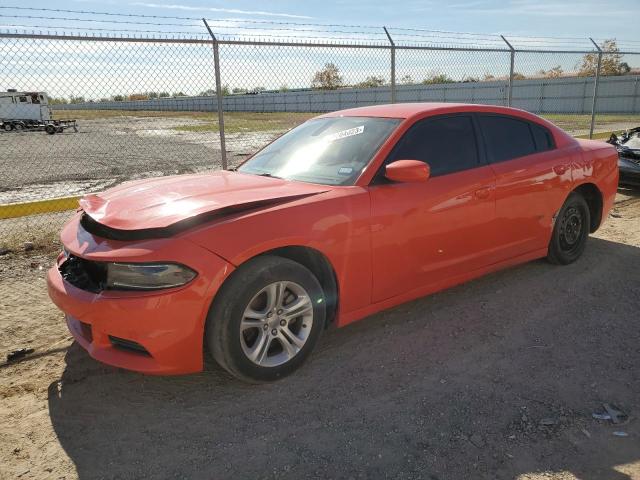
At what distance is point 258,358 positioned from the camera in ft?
9.98

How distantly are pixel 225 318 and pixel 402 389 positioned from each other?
112 centimetres

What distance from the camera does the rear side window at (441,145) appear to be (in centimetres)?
373

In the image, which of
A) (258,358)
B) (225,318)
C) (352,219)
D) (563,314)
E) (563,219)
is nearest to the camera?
(225,318)

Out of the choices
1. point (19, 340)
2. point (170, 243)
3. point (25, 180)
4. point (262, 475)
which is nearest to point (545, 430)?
point (262, 475)

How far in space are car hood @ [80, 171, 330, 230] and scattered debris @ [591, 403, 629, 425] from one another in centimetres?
201

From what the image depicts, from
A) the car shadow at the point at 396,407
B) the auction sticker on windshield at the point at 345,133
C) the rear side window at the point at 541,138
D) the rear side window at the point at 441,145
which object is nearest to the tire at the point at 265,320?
the car shadow at the point at 396,407

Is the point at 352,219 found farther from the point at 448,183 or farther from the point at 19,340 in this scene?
the point at 19,340

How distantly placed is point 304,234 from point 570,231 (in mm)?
3202

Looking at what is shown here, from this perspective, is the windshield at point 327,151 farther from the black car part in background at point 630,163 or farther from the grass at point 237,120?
the grass at point 237,120

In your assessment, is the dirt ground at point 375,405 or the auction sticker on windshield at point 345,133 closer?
the dirt ground at point 375,405

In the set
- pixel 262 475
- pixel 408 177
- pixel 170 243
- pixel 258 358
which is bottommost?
pixel 262 475

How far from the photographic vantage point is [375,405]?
2.91 m

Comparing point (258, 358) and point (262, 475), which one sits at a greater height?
point (258, 358)

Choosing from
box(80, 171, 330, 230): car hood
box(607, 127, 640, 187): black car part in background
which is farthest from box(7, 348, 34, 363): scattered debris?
box(607, 127, 640, 187): black car part in background
